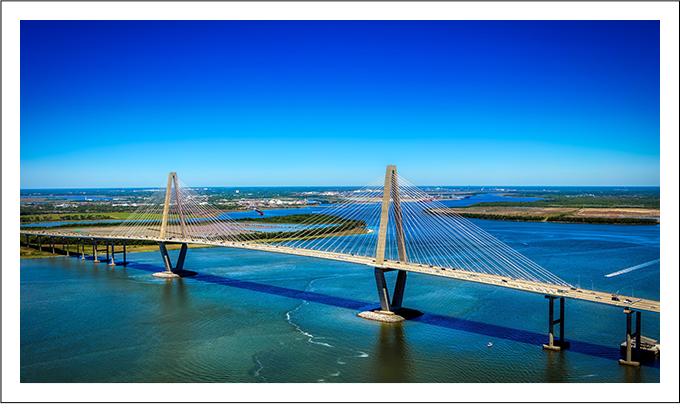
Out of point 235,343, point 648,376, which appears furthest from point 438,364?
point 235,343

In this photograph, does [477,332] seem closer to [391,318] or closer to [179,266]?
[391,318]

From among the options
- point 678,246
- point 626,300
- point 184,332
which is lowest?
point 184,332

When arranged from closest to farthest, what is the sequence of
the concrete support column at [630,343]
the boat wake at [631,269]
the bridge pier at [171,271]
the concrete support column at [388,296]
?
the concrete support column at [630,343], the concrete support column at [388,296], the boat wake at [631,269], the bridge pier at [171,271]

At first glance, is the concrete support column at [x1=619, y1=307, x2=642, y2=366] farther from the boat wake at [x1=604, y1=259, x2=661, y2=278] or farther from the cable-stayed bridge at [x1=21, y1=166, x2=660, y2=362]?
the boat wake at [x1=604, y1=259, x2=661, y2=278]

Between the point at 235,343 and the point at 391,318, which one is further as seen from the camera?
the point at 391,318

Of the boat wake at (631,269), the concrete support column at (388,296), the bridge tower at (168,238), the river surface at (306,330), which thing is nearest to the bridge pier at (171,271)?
the bridge tower at (168,238)

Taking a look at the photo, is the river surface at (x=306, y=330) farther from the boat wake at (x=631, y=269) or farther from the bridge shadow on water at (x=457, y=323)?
the boat wake at (x=631, y=269)

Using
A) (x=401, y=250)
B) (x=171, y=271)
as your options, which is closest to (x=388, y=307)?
(x=401, y=250)
